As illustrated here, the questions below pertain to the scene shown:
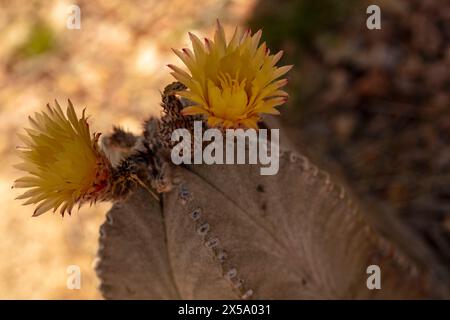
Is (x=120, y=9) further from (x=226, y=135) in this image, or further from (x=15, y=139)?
(x=226, y=135)

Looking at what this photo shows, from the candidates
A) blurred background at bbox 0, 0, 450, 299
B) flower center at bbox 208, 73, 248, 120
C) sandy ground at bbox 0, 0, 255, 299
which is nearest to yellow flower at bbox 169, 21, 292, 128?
flower center at bbox 208, 73, 248, 120

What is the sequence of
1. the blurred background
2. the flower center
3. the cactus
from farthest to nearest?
the blurred background, the cactus, the flower center

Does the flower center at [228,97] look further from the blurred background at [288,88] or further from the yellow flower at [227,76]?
the blurred background at [288,88]

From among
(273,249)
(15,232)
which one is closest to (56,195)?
(273,249)

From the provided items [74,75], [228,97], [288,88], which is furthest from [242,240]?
[74,75]

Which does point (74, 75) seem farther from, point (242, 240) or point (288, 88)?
point (242, 240)

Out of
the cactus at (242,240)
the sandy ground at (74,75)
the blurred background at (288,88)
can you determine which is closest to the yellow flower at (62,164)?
the cactus at (242,240)

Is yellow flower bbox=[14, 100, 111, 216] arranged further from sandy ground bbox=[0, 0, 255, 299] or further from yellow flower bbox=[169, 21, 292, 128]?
sandy ground bbox=[0, 0, 255, 299]
